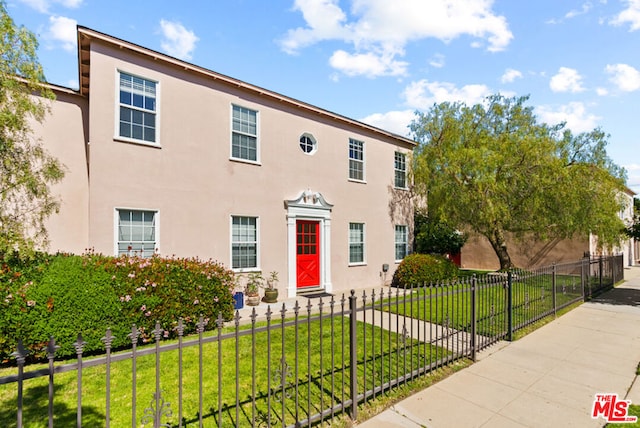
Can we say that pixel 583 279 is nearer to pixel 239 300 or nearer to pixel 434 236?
pixel 434 236

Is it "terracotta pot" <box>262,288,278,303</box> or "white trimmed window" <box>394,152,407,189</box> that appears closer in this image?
"terracotta pot" <box>262,288,278,303</box>

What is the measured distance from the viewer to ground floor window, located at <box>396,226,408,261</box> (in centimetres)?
1591

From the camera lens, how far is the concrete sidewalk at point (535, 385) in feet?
13.1

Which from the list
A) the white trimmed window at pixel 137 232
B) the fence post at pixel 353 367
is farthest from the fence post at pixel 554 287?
the white trimmed window at pixel 137 232

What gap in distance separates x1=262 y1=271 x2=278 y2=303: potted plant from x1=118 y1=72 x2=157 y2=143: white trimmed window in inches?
212

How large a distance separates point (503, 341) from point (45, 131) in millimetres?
12364

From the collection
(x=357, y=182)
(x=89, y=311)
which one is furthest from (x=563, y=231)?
(x=89, y=311)

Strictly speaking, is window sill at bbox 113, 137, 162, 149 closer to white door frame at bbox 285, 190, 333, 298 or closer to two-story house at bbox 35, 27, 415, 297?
two-story house at bbox 35, 27, 415, 297

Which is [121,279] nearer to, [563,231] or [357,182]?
[357,182]

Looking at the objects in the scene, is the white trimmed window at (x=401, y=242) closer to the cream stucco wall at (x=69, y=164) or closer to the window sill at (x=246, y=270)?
the window sill at (x=246, y=270)

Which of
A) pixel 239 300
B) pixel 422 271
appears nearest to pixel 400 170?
pixel 422 271

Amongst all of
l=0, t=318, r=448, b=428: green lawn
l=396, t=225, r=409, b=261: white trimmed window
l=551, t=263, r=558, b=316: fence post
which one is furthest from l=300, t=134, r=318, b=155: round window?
l=551, t=263, r=558, b=316: fence post

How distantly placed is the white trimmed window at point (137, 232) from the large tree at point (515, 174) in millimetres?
11481

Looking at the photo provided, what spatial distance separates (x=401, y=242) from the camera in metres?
16.1
